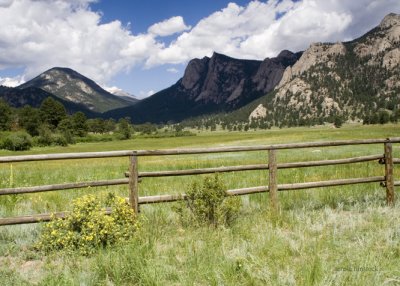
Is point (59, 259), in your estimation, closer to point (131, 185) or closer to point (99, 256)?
point (99, 256)

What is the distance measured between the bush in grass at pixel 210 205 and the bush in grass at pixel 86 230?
4.34ft

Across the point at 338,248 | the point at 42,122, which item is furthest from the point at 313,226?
the point at 42,122

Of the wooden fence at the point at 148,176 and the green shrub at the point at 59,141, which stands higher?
the wooden fence at the point at 148,176

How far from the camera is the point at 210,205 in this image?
756cm

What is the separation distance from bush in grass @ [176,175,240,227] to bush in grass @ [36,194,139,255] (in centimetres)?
132

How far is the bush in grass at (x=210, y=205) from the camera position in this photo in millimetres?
7422

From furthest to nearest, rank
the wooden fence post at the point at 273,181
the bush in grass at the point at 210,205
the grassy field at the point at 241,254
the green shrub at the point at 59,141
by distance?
the green shrub at the point at 59,141, the wooden fence post at the point at 273,181, the bush in grass at the point at 210,205, the grassy field at the point at 241,254

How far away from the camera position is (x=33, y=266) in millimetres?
5789

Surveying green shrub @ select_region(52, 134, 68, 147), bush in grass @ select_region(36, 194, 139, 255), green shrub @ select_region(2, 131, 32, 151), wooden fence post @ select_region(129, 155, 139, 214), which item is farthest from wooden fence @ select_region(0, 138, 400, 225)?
green shrub @ select_region(52, 134, 68, 147)

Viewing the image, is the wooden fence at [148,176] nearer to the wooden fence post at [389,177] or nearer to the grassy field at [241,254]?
the wooden fence post at [389,177]

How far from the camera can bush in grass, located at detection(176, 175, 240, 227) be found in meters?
7.42

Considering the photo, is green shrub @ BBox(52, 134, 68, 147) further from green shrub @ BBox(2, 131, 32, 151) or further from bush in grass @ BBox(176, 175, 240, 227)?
bush in grass @ BBox(176, 175, 240, 227)

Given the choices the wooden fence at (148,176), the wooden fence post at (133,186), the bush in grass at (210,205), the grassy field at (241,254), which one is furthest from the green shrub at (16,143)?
the bush in grass at (210,205)

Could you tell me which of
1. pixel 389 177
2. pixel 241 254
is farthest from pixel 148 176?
pixel 389 177
